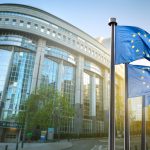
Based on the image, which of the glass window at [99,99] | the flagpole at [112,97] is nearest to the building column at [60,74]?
the glass window at [99,99]

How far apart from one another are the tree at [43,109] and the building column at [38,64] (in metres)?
8.37

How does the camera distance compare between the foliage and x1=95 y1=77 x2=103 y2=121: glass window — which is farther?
x1=95 y1=77 x2=103 y2=121: glass window

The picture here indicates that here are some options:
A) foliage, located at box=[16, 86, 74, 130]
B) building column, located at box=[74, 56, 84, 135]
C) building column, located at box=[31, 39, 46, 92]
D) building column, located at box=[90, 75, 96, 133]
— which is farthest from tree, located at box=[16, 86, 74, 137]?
building column, located at box=[90, 75, 96, 133]

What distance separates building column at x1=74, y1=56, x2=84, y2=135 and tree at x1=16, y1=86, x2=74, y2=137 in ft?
44.7

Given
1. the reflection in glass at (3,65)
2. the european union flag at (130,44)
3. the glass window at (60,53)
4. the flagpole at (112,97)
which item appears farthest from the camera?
the glass window at (60,53)

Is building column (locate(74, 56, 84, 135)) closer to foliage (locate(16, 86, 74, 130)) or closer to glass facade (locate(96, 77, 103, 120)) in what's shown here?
glass facade (locate(96, 77, 103, 120))

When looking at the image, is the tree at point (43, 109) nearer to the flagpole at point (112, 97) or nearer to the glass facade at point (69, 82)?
the glass facade at point (69, 82)

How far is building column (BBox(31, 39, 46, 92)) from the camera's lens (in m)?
47.3

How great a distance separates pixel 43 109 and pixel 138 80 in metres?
30.3

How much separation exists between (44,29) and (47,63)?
31.4 ft

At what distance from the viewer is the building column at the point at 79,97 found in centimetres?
5517

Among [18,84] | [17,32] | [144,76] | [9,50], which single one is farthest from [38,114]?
[144,76]

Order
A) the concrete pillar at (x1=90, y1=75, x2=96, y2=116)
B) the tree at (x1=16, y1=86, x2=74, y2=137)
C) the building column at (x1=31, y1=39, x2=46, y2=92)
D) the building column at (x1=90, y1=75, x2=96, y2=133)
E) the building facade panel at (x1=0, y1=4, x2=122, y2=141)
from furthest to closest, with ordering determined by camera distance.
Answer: the concrete pillar at (x1=90, y1=75, x2=96, y2=116) < the building column at (x1=90, y1=75, x2=96, y2=133) < the building column at (x1=31, y1=39, x2=46, y2=92) < the building facade panel at (x1=0, y1=4, x2=122, y2=141) < the tree at (x1=16, y1=86, x2=74, y2=137)

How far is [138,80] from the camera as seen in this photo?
23.6ft
